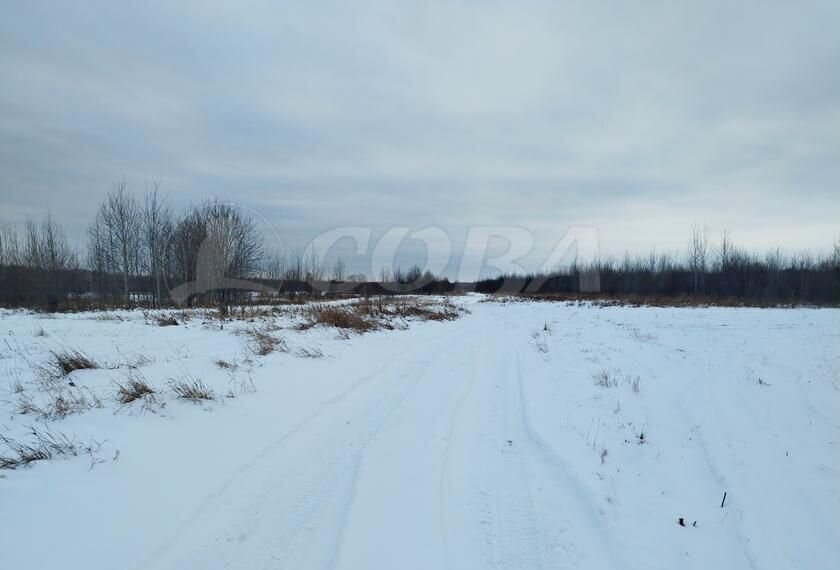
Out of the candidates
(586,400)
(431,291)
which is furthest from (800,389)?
(431,291)

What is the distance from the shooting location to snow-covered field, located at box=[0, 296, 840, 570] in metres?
2.26

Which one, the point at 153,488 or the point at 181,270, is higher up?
the point at 181,270

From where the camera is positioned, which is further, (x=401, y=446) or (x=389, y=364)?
(x=389, y=364)

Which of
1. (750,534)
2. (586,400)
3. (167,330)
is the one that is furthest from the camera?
(167,330)

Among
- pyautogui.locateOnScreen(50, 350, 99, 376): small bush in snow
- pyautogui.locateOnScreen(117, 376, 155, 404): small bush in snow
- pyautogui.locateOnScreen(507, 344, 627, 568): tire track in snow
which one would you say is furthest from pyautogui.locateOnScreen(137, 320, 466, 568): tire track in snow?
pyautogui.locateOnScreen(50, 350, 99, 376): small bush in snow

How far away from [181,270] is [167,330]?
73.5ft

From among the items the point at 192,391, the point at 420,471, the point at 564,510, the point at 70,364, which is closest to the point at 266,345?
the point at 70,364

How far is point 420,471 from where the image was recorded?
125 inches

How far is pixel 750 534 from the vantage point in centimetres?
250

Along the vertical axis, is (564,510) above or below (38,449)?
below

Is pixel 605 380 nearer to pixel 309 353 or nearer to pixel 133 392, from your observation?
pixel 309 353

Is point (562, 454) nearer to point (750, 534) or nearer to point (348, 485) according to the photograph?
point (750, 534)

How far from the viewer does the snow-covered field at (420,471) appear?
2258 millimetres

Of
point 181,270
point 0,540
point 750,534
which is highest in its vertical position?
point 181,270
